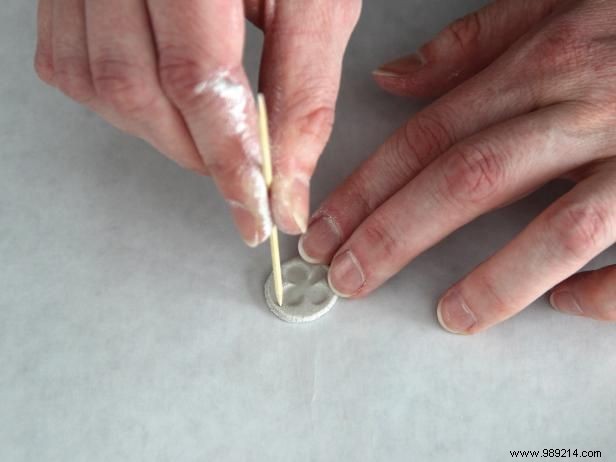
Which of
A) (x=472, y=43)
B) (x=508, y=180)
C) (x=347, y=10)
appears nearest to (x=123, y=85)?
(x=347, y=10)

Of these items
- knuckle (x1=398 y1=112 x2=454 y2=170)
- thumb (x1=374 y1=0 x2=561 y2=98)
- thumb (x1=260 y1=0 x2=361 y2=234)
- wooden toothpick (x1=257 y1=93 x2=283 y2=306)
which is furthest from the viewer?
thumb (x1=374 y1=0 x2=561 y2=98)

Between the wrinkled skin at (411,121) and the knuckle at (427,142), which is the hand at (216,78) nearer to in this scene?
the wrinkled skin at (411,121)

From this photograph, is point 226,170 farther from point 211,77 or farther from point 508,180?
point 508,180

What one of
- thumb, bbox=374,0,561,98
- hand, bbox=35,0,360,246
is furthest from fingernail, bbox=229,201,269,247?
thumb, bbox=374,0,561,98

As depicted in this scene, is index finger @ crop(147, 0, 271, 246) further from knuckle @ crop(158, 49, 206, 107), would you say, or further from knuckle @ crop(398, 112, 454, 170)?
knuckle @ crop(398, 112, 454, 170)

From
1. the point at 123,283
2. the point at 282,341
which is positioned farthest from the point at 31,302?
the point at 282,341

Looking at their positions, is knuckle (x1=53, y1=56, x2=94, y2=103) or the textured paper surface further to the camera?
the textured paper surface

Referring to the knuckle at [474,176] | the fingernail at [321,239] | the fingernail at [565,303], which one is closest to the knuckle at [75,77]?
the fingernail at [321,239]
